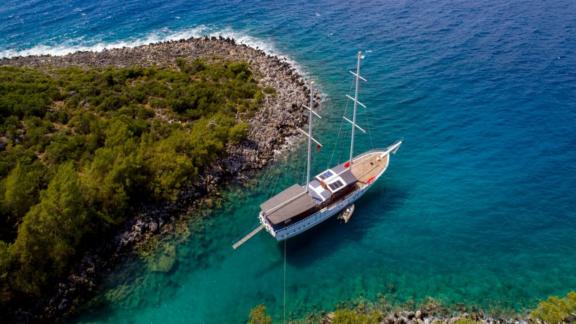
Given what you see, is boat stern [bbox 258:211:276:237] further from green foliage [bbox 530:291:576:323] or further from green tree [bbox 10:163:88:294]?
green foliage [bbox 530:291:576:323]

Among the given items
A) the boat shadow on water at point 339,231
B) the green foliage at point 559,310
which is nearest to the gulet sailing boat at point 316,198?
the boat shadow on water at point 339,231

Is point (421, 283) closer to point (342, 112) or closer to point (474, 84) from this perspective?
point (342, 112)

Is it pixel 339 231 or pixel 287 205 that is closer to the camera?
pixel 287 205

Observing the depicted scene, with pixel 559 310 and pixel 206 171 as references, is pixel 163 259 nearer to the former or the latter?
pixel 206 171

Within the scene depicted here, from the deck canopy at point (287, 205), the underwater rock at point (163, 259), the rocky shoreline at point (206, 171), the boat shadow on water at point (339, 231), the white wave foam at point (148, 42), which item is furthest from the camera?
the white wave foam at point (148, 42)

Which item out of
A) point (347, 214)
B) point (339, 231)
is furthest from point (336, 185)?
point (339, 231)

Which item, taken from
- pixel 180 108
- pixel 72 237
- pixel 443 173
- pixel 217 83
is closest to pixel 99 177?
pixel 72 237

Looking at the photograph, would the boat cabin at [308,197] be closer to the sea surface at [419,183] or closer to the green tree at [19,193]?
the sea surface at [419,183]
